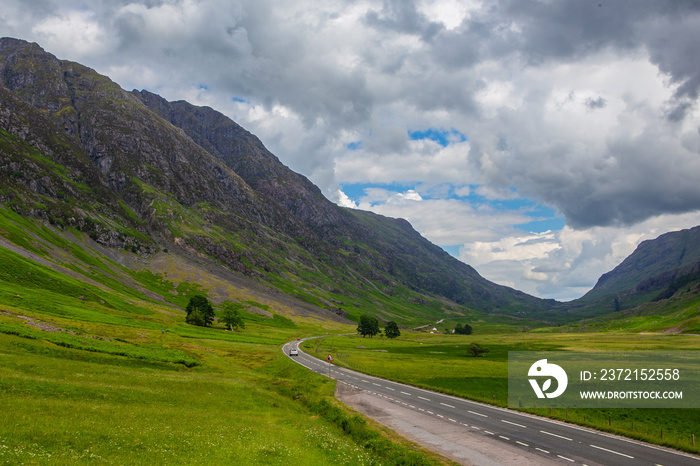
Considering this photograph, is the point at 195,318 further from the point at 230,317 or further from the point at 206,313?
the point at 230,317

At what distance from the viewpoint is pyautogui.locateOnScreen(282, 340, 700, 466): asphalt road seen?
2462 centimetres

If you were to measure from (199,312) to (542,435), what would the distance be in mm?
131287

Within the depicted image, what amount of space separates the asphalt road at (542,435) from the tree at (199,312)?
105921 mm

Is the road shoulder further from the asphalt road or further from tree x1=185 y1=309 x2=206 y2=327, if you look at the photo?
tree x1=185 y1=309 x2=206 y2=327

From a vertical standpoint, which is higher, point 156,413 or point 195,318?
point 156,413

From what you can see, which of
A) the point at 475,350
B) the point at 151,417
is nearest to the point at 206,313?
the point at 475,350

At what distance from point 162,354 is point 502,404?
159 ft

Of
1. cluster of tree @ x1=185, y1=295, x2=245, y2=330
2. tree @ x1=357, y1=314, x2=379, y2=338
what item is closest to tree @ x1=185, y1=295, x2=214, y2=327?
cluster of tree @ x1=185, y1=295, x2=245, y2=330

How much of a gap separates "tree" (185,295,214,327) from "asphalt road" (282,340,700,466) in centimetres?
10592

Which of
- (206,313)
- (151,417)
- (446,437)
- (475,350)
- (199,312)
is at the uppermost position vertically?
(151,417)

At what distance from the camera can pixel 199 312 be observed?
5399 inches

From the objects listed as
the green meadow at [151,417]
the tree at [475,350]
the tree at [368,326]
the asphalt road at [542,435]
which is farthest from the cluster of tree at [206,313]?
the asphalt road at [542,435]

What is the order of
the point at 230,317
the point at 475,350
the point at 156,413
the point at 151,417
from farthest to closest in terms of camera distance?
the point at 230,317 < the point at 475,350 < the point at 156,413 < the point at 151,417

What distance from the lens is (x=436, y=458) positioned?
23.5 m
